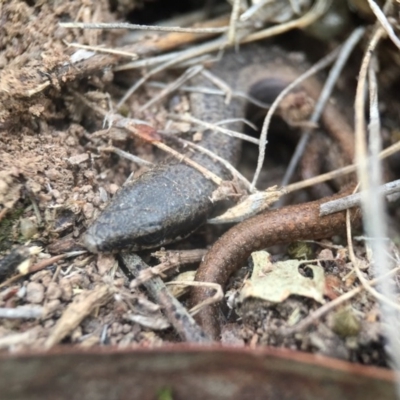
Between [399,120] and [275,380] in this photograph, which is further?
[399,120]

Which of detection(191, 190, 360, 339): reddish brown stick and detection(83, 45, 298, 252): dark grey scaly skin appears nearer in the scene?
detection(83, 45, 298, 252): dark grey scaly skin

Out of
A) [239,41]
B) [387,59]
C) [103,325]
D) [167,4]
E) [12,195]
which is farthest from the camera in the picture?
[167,4]

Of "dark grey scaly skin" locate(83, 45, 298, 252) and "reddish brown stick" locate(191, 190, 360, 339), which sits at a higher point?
"dark grey scaly skin" locate(83, 45, 298, 252)

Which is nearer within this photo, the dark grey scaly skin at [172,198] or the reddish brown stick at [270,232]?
the dark grey scaly skin at [172,198]

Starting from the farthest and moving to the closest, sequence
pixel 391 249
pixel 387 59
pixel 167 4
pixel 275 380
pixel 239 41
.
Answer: pixel 167 4
pixel 239 41
pixel 387 59
pixel 391 249
pixel 275 380

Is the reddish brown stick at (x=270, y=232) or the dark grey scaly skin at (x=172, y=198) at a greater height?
the dark grey scaly skin at (x=172, y=198)

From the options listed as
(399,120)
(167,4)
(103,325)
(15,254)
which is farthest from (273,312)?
(167,4)

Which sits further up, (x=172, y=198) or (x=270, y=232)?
(x=172, y=198)

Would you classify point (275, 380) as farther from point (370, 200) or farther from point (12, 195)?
point (12, 195)
